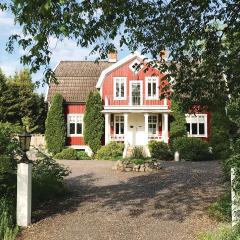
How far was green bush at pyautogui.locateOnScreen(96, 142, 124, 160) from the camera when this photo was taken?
3077 centimetres

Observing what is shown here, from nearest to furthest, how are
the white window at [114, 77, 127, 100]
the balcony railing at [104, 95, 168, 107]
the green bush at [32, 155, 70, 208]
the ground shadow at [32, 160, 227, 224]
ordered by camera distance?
the ground shadow at [32, 160, 227, 224], the green bush at [32, 155, 70, 208], the balcony railing at [104, 95, 168, 107], the white window at [114, 77, 127, 100]

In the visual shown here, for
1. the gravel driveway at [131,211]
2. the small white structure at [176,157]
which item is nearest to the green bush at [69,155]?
the small white structure at [176,157]

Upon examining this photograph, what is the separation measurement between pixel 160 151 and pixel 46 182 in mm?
18186

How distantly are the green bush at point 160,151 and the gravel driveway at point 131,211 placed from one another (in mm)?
13662

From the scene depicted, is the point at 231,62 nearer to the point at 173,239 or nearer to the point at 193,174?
the point at 173,239

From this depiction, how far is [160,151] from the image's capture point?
3014cm

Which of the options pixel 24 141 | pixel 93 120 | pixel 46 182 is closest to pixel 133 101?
pixel 93 120

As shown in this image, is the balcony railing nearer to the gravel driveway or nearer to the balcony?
the balcony

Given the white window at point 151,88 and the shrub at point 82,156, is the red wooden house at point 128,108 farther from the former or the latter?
the shrub at point 82,156

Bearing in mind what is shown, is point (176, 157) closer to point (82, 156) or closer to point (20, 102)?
point (82, 156)

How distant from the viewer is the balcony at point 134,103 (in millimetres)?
33250

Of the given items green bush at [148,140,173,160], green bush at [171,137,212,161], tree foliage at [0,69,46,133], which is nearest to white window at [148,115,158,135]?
green bush at [148,140,173,160]

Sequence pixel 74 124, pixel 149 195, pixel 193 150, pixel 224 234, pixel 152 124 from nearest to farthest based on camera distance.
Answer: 1. pixel 224 234
2. pixel 149 195
3. pixel 193 150
4. pixel 152 124
5. pixel 74 124

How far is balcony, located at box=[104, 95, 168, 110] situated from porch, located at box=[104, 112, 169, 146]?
21.4 inches
